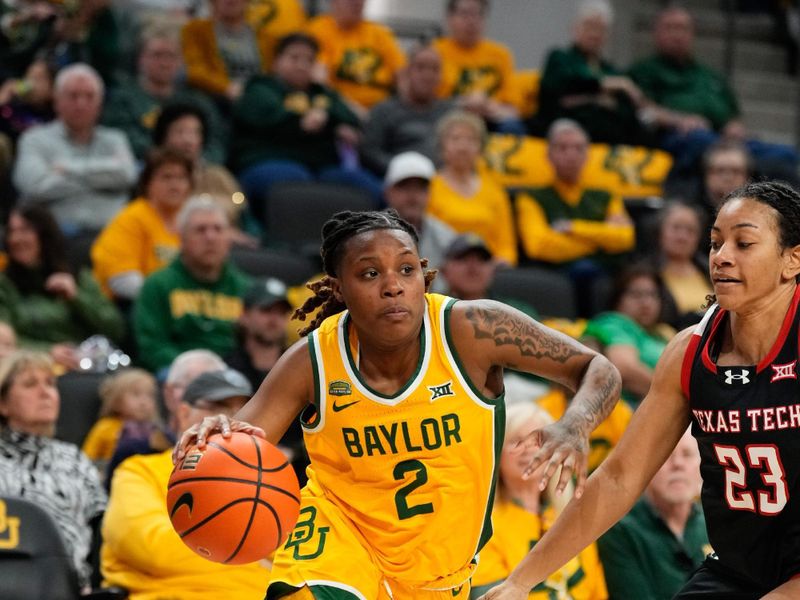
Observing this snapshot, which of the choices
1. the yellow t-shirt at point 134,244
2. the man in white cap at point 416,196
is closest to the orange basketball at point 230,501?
the yellow t-shirt at point 134,244

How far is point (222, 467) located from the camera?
436cm

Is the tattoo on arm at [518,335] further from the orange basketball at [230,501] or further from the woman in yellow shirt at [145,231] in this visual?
the woman in yellow shirt at [145,231]

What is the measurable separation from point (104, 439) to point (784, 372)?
3.96 meters

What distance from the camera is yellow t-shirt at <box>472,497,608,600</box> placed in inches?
235

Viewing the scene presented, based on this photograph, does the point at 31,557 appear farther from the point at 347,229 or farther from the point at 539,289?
the point at 539,289

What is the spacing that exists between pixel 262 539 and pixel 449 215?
5.27 m

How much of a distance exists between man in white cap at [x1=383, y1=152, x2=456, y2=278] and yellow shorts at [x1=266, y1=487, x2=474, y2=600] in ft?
14.1

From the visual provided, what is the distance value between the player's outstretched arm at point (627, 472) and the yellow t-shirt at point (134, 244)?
4569 millimetres


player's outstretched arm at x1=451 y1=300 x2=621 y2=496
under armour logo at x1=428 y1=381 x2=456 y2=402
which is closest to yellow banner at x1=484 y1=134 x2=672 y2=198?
player's outstretched arm at x1=451 y1=300 x2=621 y2=496

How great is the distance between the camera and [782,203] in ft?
14.0

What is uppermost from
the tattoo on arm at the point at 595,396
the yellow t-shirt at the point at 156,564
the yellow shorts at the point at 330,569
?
the tattoo on arm at the point at 595,396

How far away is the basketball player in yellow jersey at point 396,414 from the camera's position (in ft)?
14.8

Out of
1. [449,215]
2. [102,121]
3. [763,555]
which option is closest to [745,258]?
[763,555]

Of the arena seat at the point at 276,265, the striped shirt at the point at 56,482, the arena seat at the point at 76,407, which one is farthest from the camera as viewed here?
the arena seat at the point at 276,265
